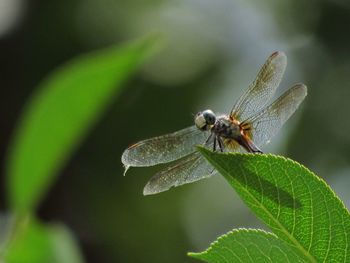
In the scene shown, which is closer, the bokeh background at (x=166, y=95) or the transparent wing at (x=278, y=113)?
the transparent wing at (x=278, y=113)

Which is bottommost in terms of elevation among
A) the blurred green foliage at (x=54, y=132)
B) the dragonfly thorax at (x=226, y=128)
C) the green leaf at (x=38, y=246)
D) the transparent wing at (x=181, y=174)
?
the transparent wing at (x=181, y=174)

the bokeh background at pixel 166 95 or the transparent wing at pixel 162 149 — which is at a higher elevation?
the bokeh background at pixel 166 95

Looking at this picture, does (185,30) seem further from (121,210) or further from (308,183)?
(308,183)

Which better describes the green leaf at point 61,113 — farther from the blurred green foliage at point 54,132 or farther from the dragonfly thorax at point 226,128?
the dragonfly thorax at point 226,128

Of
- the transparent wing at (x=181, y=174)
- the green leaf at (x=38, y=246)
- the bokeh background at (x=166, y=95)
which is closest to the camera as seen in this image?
the transparent wing at (x=181, y=174)

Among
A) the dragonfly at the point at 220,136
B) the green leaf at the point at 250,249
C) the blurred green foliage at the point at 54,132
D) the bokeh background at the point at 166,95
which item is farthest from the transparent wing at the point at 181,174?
the bokeh background at the point at 166,95

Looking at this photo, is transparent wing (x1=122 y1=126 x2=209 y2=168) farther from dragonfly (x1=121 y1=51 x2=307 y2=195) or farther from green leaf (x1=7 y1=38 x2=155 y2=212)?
green leaf (x1=7 y1=38 x2=155 y2=212)
